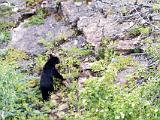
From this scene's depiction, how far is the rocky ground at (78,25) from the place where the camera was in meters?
6.84

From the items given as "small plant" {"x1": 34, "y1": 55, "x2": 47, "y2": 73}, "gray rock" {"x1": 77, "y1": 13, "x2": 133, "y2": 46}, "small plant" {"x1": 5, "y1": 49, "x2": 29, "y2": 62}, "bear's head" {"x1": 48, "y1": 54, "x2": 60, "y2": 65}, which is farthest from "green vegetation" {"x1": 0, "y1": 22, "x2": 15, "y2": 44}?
"bear's head" {"x1": 48, "y1": 54, "x2": 60, "y2": 65}

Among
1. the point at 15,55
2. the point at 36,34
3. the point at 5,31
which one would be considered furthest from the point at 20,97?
the point at 5,31

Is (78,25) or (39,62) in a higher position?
(78,25)

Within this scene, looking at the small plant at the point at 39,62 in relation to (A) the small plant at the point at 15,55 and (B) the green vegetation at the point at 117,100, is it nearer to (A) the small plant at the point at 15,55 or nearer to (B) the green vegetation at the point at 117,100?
(A) the small plant at the point at 15,55

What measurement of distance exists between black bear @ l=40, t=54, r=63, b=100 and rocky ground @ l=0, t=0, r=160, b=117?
0.15 meters

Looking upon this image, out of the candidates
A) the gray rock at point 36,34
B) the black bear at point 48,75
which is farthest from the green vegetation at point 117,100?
the gray rock at point 36,34

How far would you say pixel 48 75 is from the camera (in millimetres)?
6828

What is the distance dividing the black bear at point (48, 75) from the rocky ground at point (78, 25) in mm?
154

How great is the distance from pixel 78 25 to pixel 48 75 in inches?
60.4

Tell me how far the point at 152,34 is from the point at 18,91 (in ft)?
7.34

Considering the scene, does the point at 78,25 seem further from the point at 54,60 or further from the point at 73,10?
the point at 54,60

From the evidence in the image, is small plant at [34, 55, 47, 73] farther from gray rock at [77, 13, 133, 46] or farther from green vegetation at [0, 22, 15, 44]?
green vegetation at [0, 22, 15, 44]

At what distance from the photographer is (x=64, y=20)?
335 inches

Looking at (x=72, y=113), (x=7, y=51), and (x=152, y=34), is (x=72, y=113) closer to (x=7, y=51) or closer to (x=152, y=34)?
(x=152, y=34)
